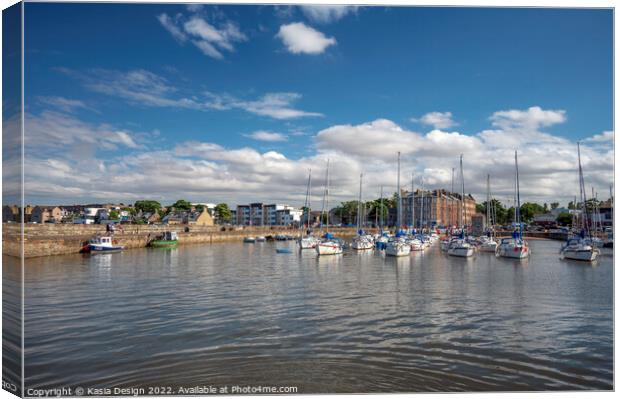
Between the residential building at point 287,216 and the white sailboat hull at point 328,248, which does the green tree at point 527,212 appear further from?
the white sailboat hull at point 328,248

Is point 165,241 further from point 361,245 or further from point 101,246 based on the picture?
point 361,245

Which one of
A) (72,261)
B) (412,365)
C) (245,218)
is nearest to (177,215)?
(245,218)

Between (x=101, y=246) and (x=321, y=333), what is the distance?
113ft

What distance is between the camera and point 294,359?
9445mm

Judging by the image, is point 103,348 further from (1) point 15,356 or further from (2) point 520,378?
(2) point 520,378

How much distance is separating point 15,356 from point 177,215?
108 meters

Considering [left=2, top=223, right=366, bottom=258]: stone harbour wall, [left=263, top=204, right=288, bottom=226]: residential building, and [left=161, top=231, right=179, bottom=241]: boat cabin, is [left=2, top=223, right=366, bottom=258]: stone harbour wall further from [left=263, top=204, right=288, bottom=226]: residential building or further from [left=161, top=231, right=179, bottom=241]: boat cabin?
[left=263, top=204, right=288, bottom=226]: residential building

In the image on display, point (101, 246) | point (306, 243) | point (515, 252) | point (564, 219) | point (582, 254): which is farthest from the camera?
point (564, 219)

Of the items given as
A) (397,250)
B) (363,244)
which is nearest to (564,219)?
(363,244)

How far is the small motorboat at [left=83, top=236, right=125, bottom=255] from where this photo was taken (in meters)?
40.1

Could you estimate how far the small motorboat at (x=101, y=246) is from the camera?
40062 millimetres

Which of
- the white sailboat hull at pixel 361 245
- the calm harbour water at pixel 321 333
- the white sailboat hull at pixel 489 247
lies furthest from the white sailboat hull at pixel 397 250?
the calm harbour water at pixel 321 333

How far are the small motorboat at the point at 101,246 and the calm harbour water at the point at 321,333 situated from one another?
18.3 m

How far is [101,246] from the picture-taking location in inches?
1593
